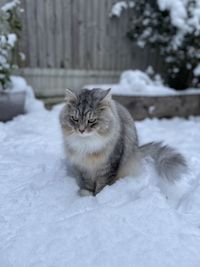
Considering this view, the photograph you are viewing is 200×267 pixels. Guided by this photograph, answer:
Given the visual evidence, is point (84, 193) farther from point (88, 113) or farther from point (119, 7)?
point (119, 7)

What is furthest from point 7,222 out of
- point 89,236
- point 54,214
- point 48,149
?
point 48,149

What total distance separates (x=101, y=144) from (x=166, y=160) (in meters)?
0.54

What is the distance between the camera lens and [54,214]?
1.88m

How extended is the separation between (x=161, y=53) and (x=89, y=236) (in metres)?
3.91

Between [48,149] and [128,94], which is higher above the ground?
[128,94]

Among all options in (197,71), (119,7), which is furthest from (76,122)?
(119,7)

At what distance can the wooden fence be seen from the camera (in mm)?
4191

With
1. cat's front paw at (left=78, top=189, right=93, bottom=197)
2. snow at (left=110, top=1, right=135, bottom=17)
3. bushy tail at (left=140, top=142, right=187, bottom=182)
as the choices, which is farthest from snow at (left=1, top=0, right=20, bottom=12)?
cat's front paw at (left=78, top=189, right=93, bottom=197)

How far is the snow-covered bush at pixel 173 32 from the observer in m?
4.30

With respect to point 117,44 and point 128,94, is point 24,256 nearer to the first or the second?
point 128,94

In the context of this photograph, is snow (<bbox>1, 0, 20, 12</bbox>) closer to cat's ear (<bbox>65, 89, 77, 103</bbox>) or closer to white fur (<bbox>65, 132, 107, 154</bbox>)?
cat's ear (<bbox>65, 89, 77, 103</bbox>)

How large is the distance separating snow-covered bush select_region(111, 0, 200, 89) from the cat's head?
9.34 feet

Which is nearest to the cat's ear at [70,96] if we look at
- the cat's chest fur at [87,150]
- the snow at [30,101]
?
the cat's chest fur at [87,150]

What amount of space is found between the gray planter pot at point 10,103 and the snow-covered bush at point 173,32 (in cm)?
208
